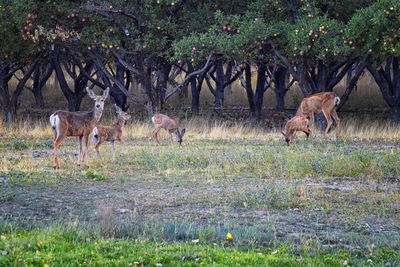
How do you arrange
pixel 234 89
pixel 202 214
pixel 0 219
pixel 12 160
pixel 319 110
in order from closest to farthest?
pixel 0 219 → pixel 202 214 → pixel 12 160 → pixel 319 110 → pixel 234 89

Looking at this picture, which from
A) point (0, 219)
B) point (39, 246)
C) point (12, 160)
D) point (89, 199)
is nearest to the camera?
point (39, 246)

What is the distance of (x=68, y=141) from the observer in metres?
21.2

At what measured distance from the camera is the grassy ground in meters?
8.46

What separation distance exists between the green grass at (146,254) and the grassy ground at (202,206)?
0.01 metres

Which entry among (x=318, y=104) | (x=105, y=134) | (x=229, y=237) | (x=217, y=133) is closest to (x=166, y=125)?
(x=217, y=133)

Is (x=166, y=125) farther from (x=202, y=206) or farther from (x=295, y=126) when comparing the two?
(x=202, y=206)

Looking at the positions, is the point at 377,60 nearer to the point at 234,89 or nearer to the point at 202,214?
the point at 202,214

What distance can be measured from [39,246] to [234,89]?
1402 inches

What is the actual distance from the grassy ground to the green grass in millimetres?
14

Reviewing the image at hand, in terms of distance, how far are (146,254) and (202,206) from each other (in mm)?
3186

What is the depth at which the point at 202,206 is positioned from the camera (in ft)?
37.4

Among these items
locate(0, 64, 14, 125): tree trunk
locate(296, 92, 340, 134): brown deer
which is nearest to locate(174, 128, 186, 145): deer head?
locate(296, 92, 340, 134): brown deer

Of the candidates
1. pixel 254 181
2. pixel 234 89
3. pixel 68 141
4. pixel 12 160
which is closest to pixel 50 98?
pixel 234 89

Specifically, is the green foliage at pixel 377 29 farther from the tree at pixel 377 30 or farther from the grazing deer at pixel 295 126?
the grazing deer at pixel 295 126
